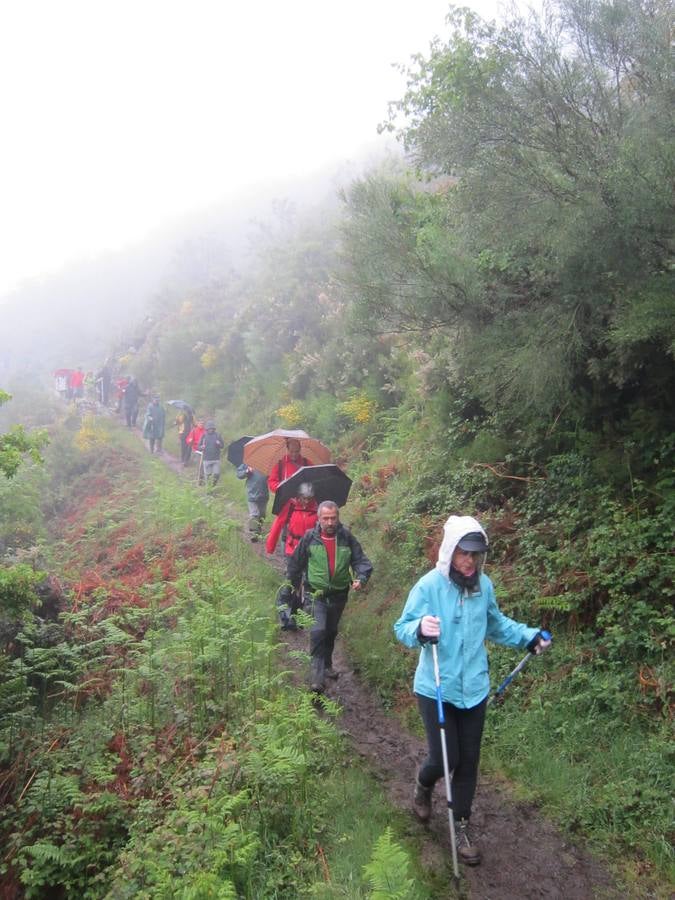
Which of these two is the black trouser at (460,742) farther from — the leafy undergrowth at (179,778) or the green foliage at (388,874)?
the green foliage at (388,874)

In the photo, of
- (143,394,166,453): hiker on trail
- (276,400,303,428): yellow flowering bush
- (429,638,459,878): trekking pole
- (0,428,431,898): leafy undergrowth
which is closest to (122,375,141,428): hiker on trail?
(143,394,166,453): hiker on trail

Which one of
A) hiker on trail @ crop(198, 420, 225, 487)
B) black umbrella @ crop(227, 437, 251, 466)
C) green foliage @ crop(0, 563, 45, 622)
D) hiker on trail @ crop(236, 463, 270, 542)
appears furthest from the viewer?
hiker on trail @ crop(198, 420, 225, 487)

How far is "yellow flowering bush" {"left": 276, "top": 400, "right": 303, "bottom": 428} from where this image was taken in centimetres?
1812

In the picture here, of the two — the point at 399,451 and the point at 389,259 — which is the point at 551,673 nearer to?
the point at 389,259

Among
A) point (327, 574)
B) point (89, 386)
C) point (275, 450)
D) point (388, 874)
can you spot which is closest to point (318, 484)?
point (327, 574)

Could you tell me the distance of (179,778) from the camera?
16.4 feet

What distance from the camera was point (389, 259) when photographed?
7973 mm

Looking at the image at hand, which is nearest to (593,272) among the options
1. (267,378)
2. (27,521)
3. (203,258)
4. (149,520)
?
(149,520)

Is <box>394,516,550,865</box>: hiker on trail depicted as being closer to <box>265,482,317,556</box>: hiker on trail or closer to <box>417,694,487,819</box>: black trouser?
<box>417,694,487,819</box>: black trouser

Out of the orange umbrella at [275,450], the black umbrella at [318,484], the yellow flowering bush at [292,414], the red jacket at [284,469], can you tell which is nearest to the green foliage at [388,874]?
the black umbrella at [318,484]

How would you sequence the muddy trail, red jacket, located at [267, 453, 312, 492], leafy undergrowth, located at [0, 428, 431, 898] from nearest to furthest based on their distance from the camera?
leafy undergrowth, located at [0, 428, 431, 898], the muddy trail, red jacket, located at [267, 453, 312, 492]

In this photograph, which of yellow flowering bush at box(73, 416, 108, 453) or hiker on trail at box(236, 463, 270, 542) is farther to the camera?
yellow flowering bush at box(73, 416, 108, 453)

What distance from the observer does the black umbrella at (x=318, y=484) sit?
845 centimetres

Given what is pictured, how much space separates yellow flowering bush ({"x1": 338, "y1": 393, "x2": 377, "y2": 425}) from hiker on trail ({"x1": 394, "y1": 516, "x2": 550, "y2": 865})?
34.9ft
